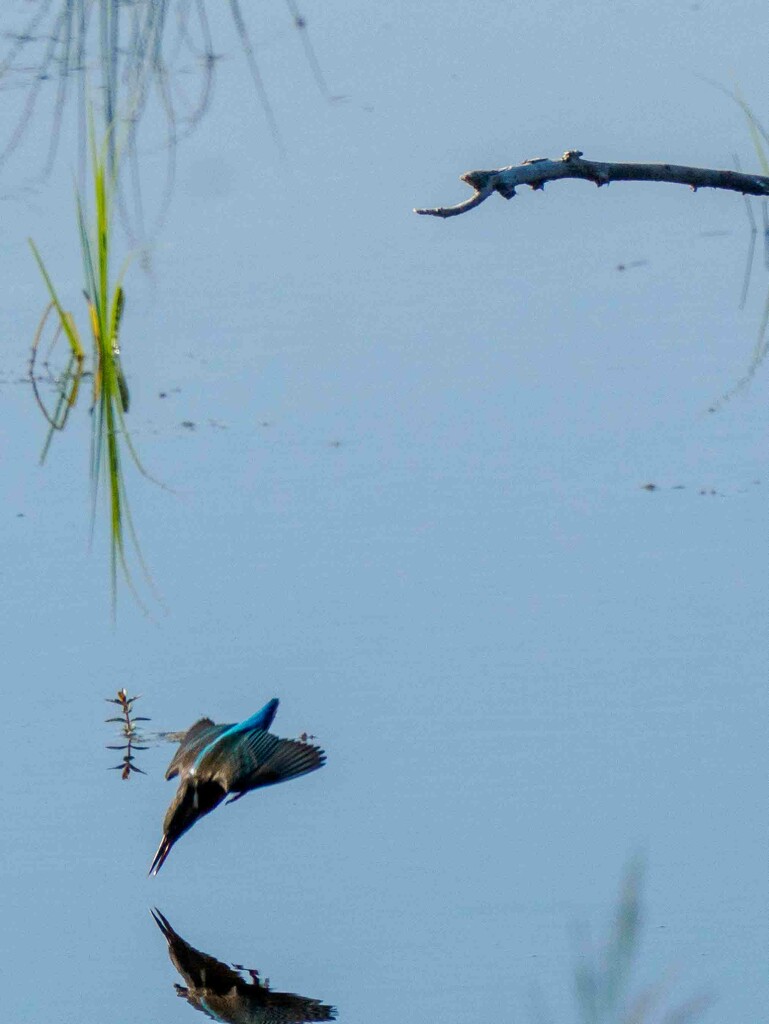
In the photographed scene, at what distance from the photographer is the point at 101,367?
4.00 meters

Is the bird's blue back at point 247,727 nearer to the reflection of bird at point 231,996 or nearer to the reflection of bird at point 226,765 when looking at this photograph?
the reflection of bird at point 226,765

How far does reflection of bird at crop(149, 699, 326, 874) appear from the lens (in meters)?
2.54

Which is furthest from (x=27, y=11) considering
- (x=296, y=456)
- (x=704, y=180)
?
(x=704, y=180)

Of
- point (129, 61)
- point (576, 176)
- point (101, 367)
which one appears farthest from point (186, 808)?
point (129, 61)

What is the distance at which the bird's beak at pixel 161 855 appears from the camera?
249cm

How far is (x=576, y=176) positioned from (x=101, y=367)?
1475mm

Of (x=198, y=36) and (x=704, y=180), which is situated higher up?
(x=704, y=180)

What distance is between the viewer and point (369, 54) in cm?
566

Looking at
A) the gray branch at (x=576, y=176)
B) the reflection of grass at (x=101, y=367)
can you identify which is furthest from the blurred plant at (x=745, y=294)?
the reflection of grass at (x=101, y=367)

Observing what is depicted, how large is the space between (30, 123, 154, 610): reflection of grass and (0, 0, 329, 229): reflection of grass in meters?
0.66

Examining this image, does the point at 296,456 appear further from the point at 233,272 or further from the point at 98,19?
the point at 98,19

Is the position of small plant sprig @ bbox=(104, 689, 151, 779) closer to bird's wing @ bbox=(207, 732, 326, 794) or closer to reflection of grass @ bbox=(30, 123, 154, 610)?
bird's wing @ bbox=(207, 732, 326, 794)

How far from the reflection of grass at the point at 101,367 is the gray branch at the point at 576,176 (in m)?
1.04

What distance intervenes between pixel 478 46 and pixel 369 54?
0.32 m
